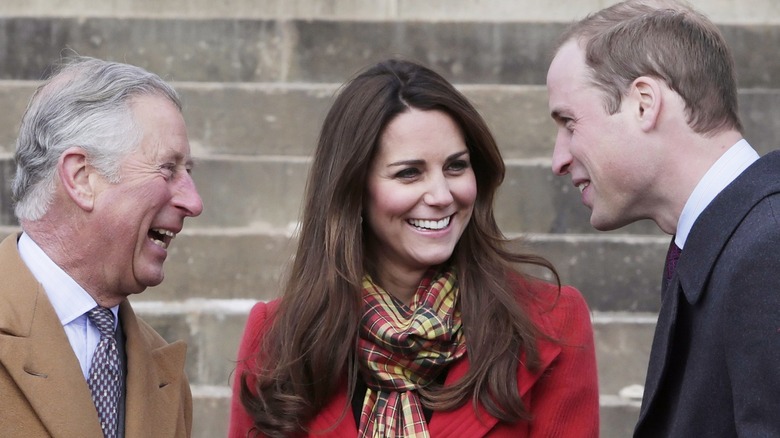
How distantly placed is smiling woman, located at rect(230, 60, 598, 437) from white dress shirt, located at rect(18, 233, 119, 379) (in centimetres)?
57

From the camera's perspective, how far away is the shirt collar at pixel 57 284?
302 centimetres

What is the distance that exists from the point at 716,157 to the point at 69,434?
63.5 inches

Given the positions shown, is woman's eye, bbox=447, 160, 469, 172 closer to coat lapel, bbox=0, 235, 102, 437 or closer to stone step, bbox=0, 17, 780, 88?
coat lapel, bbox=0, 235, 102, 437

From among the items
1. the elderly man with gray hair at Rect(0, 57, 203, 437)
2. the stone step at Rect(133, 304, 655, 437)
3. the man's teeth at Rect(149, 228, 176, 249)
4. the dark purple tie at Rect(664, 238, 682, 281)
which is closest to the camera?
the dark purple tie at Rect(664, 238, 682, 281)

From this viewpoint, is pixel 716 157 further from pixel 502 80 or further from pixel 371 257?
pixel 502 80

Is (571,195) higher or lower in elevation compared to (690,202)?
lower

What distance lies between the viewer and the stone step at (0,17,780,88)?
5941 millimetres

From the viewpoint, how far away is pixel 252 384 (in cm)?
346

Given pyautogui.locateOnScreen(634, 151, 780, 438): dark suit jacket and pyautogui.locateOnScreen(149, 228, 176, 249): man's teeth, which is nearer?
pyautogui.locateOnScreen(634, 151, 780, 438): dark suit jacket

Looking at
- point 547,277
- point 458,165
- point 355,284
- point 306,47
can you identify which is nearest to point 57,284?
point 355,284

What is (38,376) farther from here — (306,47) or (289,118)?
(306,47)

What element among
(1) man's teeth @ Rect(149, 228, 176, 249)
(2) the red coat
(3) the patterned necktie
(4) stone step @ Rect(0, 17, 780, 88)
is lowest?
(2) the red coat

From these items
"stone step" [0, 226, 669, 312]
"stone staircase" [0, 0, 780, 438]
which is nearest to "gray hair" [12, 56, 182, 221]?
"stone staircase" [0, 0, 780, 438]

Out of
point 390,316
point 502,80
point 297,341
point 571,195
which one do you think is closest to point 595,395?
point 390,316
